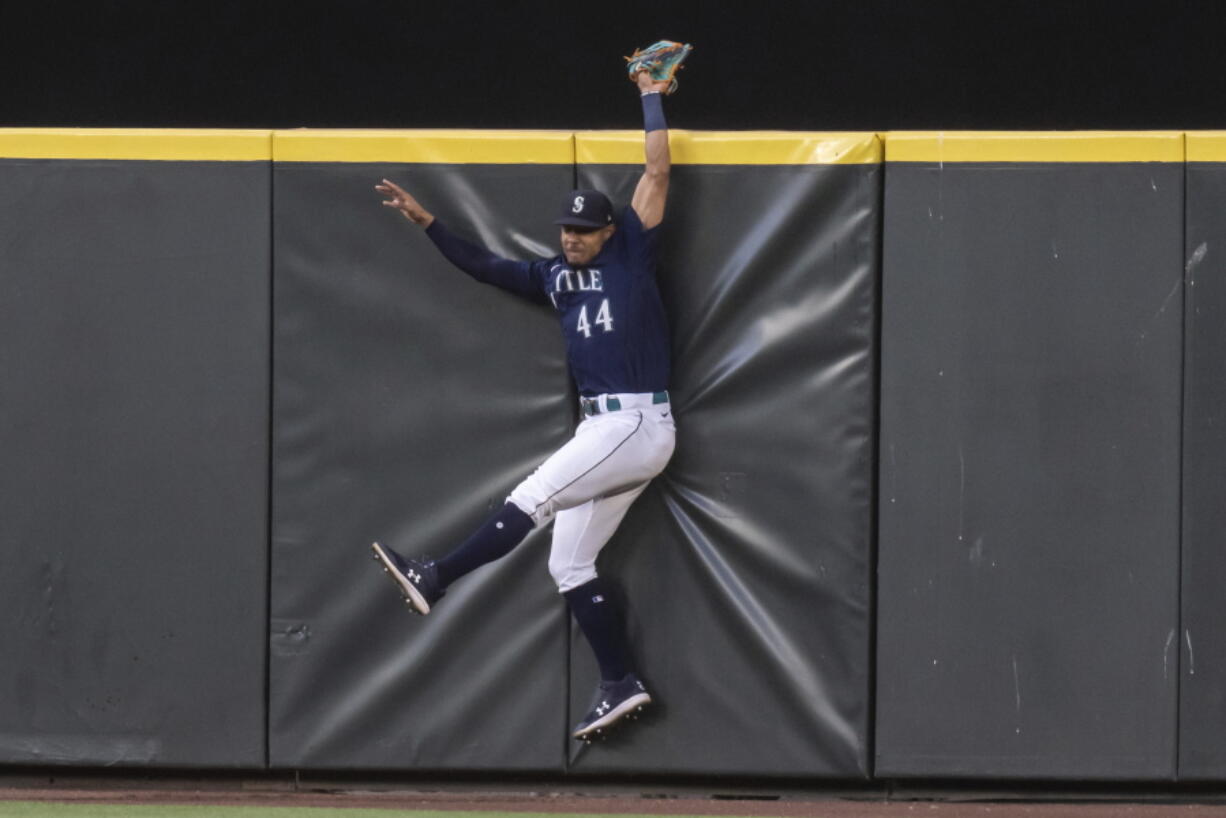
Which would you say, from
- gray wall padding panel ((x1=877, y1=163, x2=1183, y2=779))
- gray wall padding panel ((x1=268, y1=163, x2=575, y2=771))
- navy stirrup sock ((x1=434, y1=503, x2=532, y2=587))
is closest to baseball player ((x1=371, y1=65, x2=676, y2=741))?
navy stirrup sock ((x1=434, y1=503, x2=532, y2=587))

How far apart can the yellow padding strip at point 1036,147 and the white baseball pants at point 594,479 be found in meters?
1.22

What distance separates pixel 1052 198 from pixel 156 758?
3.64 metres

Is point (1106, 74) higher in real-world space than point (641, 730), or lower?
higher

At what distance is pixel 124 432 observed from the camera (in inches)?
252

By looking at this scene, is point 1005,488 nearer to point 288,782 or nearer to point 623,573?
point 623,573

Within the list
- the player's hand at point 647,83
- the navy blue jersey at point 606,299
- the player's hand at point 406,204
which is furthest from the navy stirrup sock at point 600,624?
the player's hand at point 647,83

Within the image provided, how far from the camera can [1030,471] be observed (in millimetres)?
6234

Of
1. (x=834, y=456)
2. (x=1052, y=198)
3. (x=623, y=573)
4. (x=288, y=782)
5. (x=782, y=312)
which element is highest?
(x=1052, y=198)

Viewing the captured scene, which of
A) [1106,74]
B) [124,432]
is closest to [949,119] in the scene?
[1106,74]

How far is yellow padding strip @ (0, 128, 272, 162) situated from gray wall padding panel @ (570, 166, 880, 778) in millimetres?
1178

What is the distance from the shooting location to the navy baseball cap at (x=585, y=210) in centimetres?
603

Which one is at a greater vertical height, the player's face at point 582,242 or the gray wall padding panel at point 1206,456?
the player's face at point 582,242

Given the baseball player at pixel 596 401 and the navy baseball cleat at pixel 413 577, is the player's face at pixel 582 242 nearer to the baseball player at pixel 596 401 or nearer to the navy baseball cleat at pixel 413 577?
the baseball player at pixel 596 401

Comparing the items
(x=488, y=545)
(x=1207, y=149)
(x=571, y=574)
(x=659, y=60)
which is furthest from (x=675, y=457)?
(x=1207, y=149)
